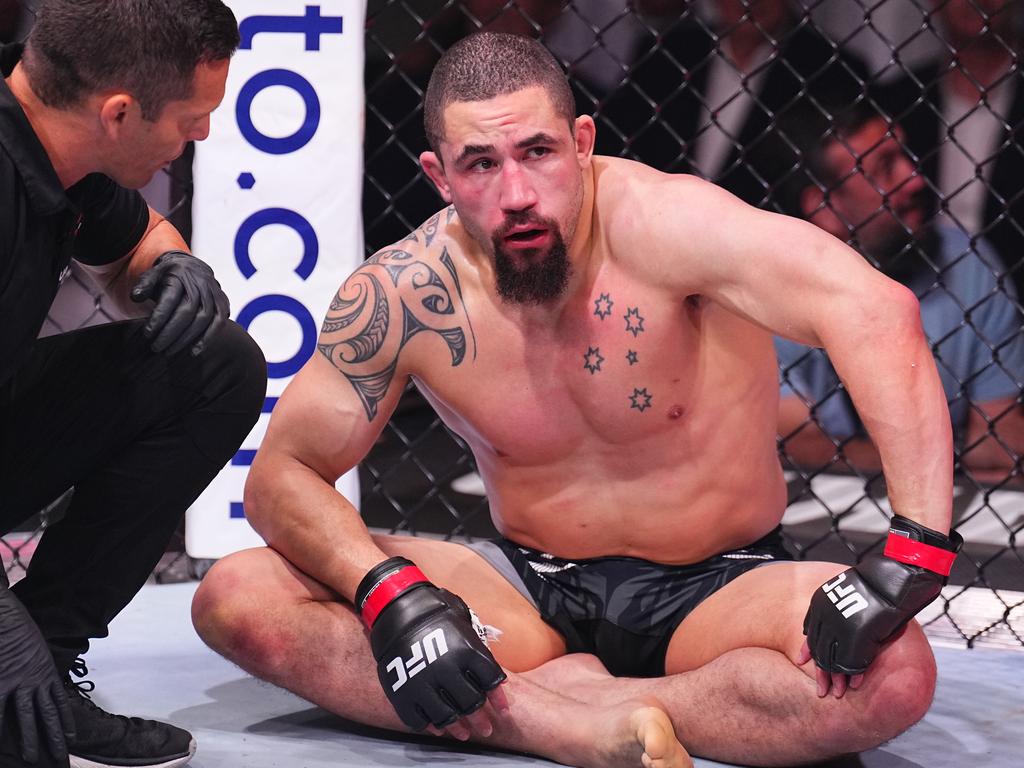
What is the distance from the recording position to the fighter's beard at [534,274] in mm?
1738

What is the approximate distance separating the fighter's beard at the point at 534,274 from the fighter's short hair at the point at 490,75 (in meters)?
0.16

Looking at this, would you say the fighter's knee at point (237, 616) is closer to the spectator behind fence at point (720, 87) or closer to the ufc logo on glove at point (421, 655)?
the ufc logo on glove at point (421, 655)

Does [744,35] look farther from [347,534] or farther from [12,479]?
[12,479]

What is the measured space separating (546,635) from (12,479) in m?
0.73

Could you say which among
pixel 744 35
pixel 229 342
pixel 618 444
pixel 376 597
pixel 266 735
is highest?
pixel 744 35

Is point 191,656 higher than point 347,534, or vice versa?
point 347,534

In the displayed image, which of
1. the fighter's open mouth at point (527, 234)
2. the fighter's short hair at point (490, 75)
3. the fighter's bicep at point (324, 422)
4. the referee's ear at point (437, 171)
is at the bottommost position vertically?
the fighter's bicep at point (324, 422)

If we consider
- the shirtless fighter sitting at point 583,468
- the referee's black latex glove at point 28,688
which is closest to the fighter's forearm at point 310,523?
the shirtless fighter sitting at point 583,468

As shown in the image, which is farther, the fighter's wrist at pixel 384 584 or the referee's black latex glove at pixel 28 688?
the fighter's wrist at pixel 384 584

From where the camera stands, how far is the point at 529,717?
166cm

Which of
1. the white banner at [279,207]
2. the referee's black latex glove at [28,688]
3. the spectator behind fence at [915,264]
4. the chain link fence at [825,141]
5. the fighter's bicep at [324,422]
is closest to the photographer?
the referee's black latex glove at [28,688]

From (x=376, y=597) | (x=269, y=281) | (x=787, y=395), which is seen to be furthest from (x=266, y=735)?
(x=787, y=395)

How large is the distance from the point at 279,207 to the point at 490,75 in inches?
33.9

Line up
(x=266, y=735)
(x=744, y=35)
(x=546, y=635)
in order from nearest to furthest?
(x=266, y=735) → (x=546, y=635) → (x=744, y=35)
